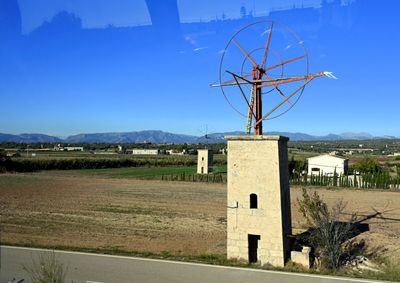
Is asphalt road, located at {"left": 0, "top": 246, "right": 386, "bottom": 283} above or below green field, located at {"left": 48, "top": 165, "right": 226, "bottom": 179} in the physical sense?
above

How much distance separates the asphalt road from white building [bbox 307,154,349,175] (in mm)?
46014

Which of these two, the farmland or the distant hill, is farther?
the farmland

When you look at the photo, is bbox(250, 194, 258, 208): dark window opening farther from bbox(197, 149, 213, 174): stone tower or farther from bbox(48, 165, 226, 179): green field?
bbox(197, 149, 213, 174): stone tower

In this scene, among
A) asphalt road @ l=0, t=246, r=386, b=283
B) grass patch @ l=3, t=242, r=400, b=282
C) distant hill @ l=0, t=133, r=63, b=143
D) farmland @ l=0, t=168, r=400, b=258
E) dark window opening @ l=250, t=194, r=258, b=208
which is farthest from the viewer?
farmland @ l=0, t=168, r=400, b=258

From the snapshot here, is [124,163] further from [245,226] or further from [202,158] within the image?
[245,226]

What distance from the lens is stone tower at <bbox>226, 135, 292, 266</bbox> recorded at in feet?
41.4

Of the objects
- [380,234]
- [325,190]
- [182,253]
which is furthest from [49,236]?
[325,190]

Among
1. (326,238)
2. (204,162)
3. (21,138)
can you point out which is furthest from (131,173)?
(326,238)

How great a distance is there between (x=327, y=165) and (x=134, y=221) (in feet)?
135

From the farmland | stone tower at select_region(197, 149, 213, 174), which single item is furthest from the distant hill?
stone tower at select_region(197, 149, 213, 174)

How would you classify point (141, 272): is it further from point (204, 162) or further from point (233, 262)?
point (204, 162)

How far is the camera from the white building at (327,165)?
55000mm

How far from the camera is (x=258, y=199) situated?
12.9 meters

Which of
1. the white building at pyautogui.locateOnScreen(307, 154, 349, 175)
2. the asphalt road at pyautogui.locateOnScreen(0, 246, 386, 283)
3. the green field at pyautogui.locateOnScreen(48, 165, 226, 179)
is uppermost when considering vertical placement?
the white building at pyautogui.locateOnScreen(307, 154, 349, 175)
